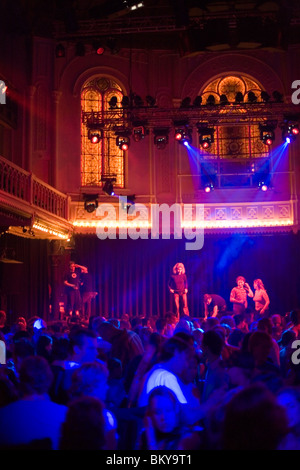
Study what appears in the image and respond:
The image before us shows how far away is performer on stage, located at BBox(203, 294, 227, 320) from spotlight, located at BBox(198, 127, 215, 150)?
4.43 meters

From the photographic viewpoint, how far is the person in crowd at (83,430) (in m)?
2.40

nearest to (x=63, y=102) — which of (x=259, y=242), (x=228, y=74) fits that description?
(x=228, y=74)

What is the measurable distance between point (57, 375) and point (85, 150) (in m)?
13.9


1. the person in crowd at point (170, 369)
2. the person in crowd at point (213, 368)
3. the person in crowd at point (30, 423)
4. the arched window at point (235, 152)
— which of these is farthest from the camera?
the arched window at point (235, 152)

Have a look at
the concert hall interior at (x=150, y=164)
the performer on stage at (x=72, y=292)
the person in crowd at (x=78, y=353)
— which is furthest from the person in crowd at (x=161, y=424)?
the performer on stage at (x=72, y=292)

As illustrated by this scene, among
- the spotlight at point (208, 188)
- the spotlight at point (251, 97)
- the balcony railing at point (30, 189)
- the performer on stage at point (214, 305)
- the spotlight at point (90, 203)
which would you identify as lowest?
the performer on stage at point (214, 305)

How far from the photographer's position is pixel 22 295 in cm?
1491

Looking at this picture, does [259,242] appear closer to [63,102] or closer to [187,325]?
[63,102]

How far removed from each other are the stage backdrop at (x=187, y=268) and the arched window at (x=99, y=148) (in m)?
2.22

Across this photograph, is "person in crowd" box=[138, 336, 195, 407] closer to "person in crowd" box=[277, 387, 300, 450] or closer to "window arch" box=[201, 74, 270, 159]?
"person in crowd" box=[277, 387, 300, 450]

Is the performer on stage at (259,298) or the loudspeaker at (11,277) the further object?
the performer on stage at (259,298)

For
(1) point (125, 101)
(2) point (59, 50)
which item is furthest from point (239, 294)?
(2) point (59, 50)

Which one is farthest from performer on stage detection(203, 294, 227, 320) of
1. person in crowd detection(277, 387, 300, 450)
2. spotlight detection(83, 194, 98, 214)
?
person in crowd detection(277, 387, 300, 450)

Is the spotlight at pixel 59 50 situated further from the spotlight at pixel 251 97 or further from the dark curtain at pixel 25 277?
the spotlight at pixel 251 97
